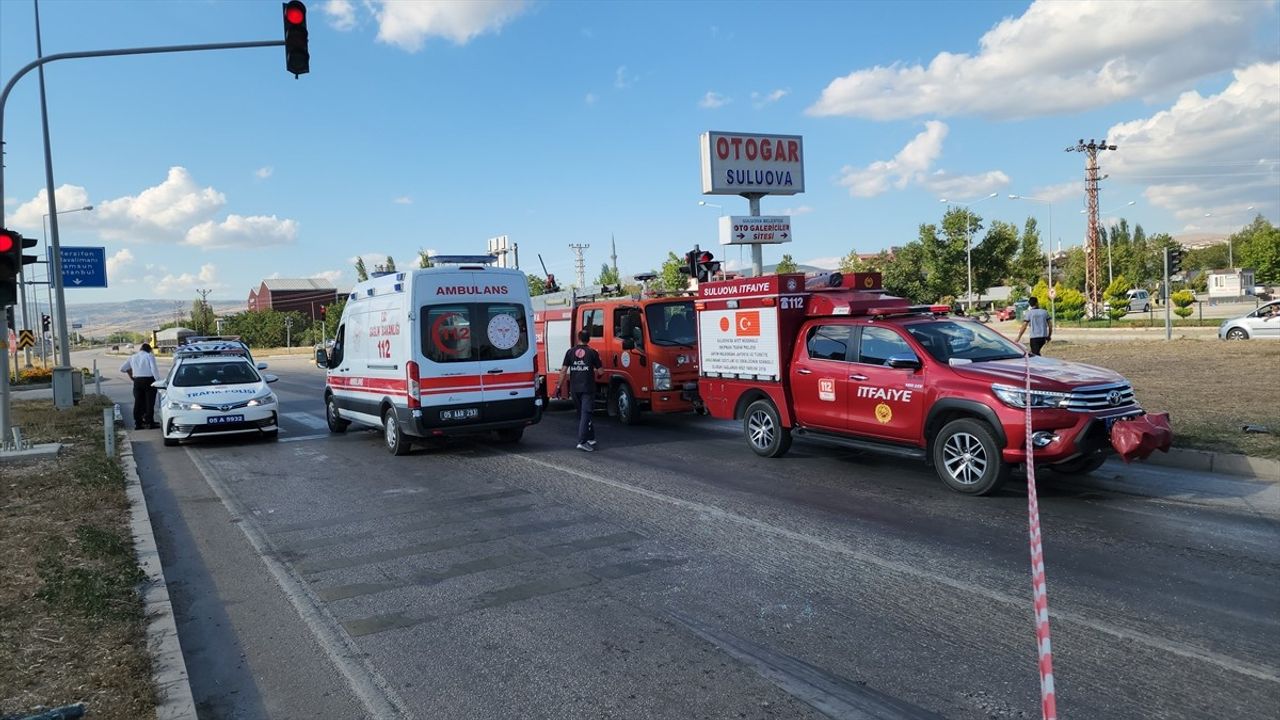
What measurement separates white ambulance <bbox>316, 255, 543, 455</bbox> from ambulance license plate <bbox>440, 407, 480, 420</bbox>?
14 mm

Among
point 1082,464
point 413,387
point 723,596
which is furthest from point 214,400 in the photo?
point 1082,464

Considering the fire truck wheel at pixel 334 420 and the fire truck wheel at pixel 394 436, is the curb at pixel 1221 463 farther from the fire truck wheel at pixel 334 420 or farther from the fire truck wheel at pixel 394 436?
the fire truck wheel at pixel 334 420

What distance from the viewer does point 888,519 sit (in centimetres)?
755

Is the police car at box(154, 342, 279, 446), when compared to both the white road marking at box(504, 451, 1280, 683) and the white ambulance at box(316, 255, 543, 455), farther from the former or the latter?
the white road marking at box(504, 451, 1280, 683)

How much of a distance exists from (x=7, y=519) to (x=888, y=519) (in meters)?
8.34

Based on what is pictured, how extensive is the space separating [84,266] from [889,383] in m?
37.3

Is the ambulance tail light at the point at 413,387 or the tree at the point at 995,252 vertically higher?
the tree at the point at 995,252

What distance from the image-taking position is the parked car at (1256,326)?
1049 inches

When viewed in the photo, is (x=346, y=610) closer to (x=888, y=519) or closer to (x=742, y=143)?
(x=888, y=519)

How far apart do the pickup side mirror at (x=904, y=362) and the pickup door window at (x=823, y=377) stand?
2.12 feet

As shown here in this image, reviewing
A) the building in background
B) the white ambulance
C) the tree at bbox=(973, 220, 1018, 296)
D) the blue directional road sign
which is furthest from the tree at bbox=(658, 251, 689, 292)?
the building in background

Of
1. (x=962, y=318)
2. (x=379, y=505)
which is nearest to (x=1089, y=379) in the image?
(x=962, y=318)

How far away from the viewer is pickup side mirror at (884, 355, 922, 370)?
8.95m

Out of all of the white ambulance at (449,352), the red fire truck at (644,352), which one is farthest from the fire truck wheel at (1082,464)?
the white ambulance at (449,352)
